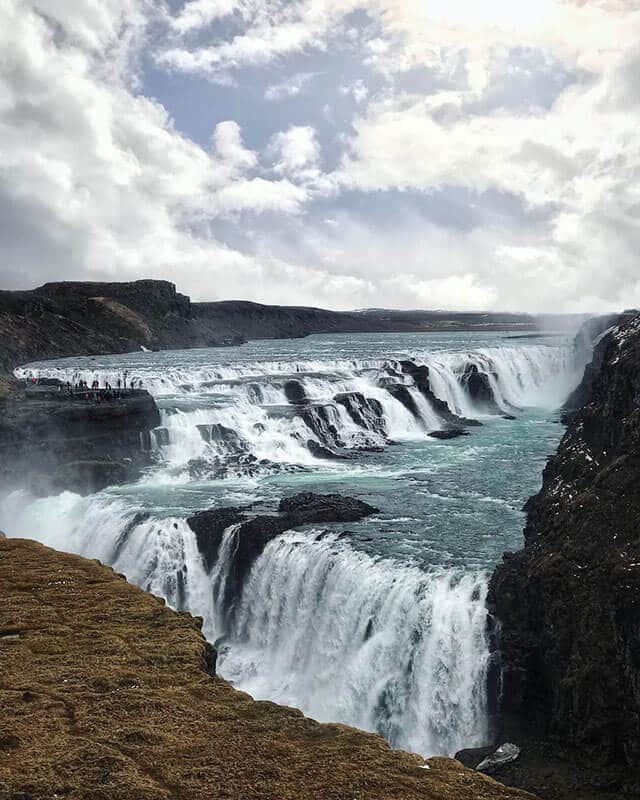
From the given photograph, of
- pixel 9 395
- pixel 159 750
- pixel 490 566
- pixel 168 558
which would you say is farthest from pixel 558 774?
pixel 9 395

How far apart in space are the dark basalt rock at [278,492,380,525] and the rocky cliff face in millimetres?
6589

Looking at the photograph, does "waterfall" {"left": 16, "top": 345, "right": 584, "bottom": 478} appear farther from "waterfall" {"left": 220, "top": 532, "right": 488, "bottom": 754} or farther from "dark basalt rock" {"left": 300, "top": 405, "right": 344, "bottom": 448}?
"waterfall" {"left": 220, "top": 532, "right": 488, "bottom": 754}

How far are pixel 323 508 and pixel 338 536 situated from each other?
2.53 metres

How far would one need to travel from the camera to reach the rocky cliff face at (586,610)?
11250mm

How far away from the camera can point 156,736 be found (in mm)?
7285

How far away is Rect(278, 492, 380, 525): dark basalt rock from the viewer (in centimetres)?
2161

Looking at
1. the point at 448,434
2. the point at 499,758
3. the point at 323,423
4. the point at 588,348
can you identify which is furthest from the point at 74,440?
the point at 588,348

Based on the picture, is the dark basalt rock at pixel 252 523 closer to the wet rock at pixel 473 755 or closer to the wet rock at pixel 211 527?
the wet rock at pixel 211 527

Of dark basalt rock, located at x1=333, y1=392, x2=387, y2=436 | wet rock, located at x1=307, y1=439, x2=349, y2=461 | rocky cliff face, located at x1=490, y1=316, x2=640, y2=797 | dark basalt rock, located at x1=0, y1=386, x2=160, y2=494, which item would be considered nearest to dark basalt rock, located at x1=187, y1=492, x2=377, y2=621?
rocky cliff face, located at x1=490, y1=316, x2=640, y2=797

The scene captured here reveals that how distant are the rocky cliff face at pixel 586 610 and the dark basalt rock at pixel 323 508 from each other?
659 cm

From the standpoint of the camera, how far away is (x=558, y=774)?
36.5 ft

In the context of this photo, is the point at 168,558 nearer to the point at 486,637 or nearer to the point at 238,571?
the point at 238,571

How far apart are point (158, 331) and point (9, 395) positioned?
78.2 meters

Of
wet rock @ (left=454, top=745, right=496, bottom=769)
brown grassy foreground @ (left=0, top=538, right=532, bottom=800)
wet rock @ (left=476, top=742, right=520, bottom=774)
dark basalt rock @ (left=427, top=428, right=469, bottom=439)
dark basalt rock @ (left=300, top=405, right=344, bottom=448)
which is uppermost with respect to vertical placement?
dark basalt rock @ (left=300, top=405, right=344, bottom=448)
